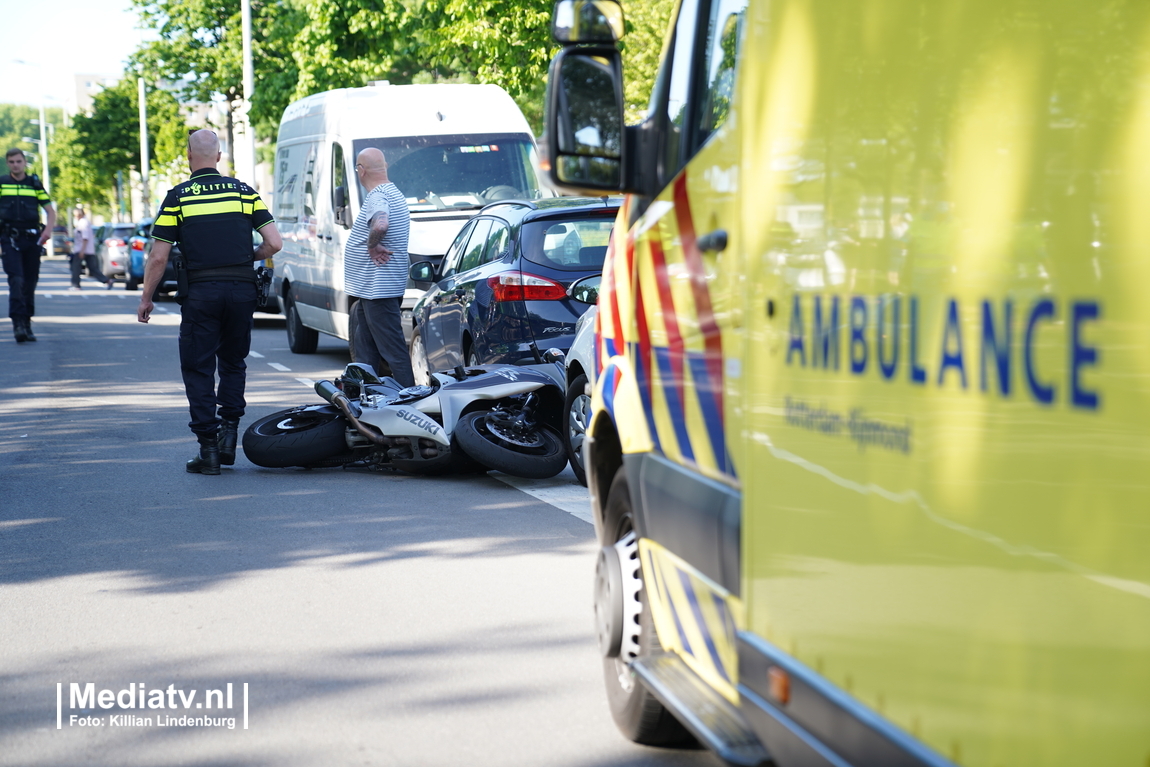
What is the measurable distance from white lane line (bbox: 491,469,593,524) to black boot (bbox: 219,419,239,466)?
5.38 ft

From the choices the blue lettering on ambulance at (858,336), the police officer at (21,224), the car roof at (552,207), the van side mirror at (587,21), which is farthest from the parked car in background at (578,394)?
the police officer at (21,224)

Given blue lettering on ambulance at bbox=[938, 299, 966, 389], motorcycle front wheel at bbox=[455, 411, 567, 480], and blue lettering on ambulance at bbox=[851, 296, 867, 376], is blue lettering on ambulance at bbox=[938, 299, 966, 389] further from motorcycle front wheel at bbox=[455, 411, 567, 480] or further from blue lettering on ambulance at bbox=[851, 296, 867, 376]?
motorcycle front wheel at bbox=[455, 411, 567, 480]

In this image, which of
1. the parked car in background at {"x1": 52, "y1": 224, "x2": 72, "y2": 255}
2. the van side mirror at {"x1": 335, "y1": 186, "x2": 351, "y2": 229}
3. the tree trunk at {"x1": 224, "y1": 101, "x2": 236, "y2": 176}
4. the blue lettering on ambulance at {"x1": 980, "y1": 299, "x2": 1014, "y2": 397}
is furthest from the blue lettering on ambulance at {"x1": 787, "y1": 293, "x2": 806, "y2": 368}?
the parked car in background at {"x1": 52, "y1": 224, "x2": 72, "y2": 255}

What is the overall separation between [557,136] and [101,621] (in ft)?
9.24

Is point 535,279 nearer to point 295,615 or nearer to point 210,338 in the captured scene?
point 210,338

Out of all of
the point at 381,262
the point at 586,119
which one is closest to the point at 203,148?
the point at 381,262

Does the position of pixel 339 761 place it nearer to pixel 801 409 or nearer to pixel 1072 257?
pixel 801 409

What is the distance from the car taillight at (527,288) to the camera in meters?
9.12

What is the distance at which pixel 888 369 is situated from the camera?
2449 mm

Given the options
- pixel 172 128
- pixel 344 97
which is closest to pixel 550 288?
pixel 344 97

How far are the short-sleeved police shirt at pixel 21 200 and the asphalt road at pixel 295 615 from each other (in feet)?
27.4

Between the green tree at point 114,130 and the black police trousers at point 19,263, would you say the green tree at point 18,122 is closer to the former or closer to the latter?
the green tree at point 114,130

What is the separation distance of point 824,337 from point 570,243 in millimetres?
6615

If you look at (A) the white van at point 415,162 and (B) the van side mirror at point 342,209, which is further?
(A) the white van at point 415,162
